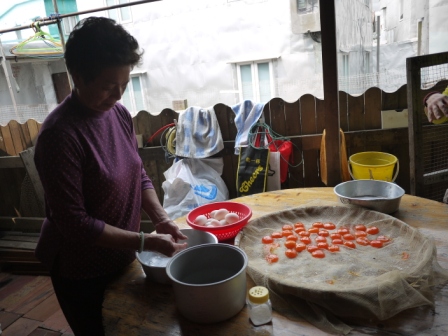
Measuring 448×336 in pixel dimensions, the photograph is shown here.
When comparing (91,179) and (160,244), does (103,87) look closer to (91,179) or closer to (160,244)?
(91,179)

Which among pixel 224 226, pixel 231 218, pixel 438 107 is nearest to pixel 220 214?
pixel 231 218

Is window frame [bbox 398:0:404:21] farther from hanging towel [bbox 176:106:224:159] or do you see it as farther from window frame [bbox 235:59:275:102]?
hanging towel [bbox 176:106:224:159]

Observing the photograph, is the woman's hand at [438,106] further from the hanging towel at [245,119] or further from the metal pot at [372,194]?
the hanging towel at [245,119]

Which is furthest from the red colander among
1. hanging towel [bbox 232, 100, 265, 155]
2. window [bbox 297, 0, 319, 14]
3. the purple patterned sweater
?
window [bbox 297, 0, 319, 14]

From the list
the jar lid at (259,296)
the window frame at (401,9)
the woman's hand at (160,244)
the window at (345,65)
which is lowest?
the jar lid at (259,296)

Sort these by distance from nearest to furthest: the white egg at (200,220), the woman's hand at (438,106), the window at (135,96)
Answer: the white egg at (200,220)
the woman's hand at (438,106)
the window at (135,96)

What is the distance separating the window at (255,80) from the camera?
17.0 ft

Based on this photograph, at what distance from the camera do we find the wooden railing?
366 cm

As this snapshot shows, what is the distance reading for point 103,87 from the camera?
135cm

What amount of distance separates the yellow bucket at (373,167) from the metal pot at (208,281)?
2.05 meters

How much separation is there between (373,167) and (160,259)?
83.4 inches

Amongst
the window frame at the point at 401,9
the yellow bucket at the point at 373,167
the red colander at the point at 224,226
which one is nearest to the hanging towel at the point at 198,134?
Result: the yellow bucket at the point at 373,167

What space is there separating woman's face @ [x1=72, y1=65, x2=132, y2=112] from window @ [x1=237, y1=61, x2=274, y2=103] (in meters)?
3.94

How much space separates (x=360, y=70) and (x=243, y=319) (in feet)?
15.4
